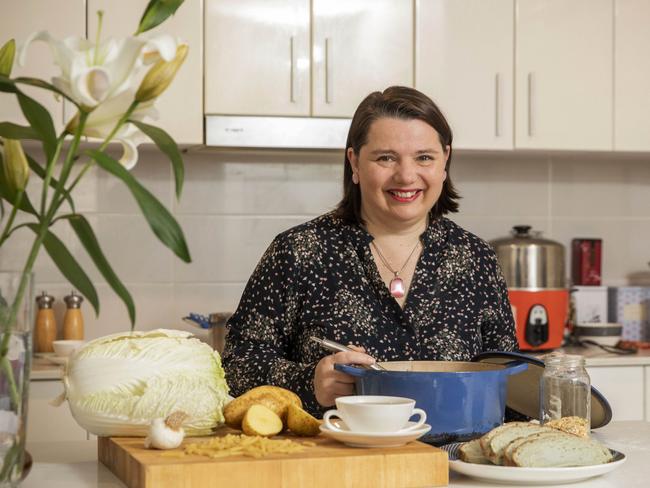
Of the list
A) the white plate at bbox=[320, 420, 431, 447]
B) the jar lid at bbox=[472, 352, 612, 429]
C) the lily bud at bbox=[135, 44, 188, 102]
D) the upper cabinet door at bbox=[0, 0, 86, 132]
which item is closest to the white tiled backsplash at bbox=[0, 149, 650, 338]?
the upper cabinet door at bbox=[0, 0, 86, 132]

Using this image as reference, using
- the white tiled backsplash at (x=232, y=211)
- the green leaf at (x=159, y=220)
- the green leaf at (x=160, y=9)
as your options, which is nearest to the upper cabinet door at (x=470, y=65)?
the white tiled backsplash at (x=232, y=211)

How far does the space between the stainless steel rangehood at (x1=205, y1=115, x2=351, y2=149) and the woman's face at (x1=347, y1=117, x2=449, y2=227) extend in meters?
1.09

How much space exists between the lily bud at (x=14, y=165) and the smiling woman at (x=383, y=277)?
998 mm

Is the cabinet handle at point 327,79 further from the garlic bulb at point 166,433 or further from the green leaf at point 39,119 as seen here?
the green leaf at point 39,119

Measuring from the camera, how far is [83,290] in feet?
3.43

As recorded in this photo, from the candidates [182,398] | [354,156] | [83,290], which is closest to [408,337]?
[354,156]

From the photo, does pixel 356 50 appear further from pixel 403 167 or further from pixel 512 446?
pixel 512 446

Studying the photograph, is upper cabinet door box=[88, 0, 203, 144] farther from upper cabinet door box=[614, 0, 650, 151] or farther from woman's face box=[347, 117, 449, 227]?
upper cabinet door box=[614, 0, 650, 151]

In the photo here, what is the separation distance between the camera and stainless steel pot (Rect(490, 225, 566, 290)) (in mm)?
3451

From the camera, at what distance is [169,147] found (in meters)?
1.03

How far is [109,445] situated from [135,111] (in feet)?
1.88

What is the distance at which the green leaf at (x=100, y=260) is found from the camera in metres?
0.98

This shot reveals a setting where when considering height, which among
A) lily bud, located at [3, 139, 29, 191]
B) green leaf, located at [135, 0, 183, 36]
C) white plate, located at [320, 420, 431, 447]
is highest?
green leaf, located at [135, 0, 183, 36]

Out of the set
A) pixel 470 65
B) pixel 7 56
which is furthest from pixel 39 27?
pixel 7 56
